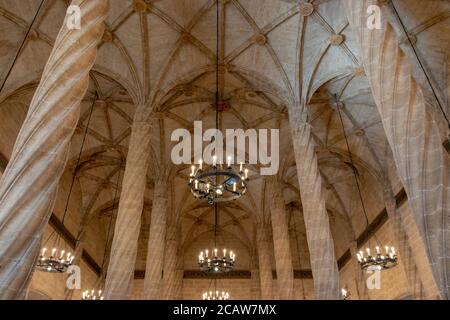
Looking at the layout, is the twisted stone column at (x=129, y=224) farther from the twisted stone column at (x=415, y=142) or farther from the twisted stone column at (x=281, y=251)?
the twisted stone column at (x=415, y=142)

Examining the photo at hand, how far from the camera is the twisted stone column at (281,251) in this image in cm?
1379

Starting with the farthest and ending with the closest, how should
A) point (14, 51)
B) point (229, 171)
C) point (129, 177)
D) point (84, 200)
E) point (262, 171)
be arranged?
point (84, 200)
point (262, 171)
point (14, 51)
point (129, 177)
point (229, 171)

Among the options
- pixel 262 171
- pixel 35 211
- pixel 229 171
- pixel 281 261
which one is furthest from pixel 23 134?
pixel 262 171

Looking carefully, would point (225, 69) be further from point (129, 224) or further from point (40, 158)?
point (40, 158)

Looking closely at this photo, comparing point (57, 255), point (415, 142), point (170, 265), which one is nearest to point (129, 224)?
point (415, 142)

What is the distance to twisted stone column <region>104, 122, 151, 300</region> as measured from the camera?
8.79m

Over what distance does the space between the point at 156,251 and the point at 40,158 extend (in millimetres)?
10004

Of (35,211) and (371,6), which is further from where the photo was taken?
(371,6)

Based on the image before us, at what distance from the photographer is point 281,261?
46.9ft

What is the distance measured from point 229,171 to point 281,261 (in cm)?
688

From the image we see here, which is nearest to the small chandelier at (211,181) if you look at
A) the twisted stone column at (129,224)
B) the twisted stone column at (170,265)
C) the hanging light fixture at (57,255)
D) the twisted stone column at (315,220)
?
the twisted stone column at (129,224)

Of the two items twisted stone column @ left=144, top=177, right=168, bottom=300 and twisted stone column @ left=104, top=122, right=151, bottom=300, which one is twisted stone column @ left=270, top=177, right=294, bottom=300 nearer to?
twisted stone column @ left=144, top=177, right=168, bottom=300

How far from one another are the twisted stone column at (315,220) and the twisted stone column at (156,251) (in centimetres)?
613

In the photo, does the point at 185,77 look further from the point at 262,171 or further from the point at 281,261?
the point at 281,261
